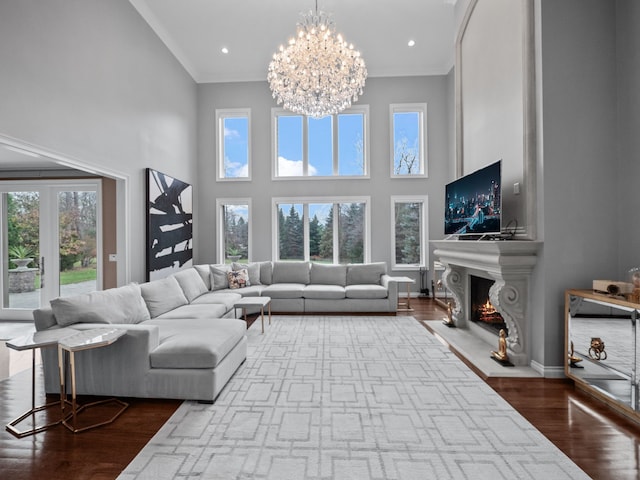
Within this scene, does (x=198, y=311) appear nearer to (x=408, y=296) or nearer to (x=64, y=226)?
(x=64, y=226)

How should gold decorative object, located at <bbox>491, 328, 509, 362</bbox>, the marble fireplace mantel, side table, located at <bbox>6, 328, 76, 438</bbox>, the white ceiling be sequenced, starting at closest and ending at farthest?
side table, located at <bbox>6, 328, 76, 438</bbox> < the marble fireplace mantel < gold decorative object, located at <bbox>491, 328, 509, 362</bbox> < the white ceiling

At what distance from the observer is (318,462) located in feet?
6.11

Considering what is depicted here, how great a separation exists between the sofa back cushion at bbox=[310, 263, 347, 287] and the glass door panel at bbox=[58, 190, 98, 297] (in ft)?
11.6

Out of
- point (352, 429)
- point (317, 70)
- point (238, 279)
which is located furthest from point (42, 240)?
point (352, 429)

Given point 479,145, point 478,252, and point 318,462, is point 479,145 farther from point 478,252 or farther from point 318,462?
point 318,462

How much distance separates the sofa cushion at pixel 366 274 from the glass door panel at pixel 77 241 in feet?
13.6

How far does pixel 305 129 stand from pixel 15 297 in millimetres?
5934

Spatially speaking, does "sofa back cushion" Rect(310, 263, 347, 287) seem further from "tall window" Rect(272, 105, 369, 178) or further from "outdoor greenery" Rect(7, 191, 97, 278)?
"outdoor greenery" Rect(7, 191, 97, 278)

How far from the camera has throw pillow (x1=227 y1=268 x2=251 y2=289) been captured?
596 centimetres

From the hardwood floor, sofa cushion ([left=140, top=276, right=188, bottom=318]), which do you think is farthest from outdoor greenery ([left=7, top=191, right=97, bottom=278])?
the hardwood floor

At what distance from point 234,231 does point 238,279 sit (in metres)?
1.73

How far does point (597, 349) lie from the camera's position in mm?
2586

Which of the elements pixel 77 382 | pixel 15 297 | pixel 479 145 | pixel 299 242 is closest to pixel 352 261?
pixel 299 242

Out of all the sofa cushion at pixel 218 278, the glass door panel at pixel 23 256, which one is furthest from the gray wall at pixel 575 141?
the glass door panel at pixel 23 256
